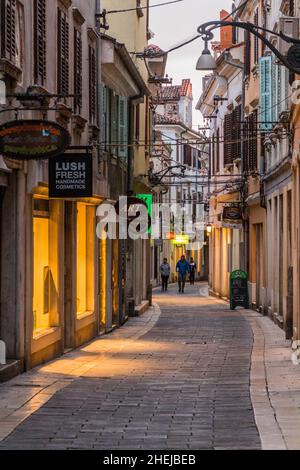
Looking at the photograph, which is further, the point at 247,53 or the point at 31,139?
the point at 247,53

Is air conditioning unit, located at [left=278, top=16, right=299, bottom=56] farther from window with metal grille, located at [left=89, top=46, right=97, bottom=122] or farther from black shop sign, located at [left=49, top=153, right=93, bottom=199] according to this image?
black shop sign, located at [left=49, top=153, right=93, bottom=199]

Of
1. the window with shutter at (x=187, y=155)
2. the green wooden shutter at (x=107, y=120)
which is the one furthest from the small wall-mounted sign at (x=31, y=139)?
the window with shutter at (x=187, y=155)

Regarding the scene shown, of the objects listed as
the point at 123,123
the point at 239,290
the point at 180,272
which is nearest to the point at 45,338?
the point at 123,123

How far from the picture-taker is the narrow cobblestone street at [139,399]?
418 inches

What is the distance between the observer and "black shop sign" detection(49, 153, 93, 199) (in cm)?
1725

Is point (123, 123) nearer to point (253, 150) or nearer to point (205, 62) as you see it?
point (253, 150)

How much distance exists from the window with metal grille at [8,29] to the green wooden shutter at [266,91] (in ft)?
39.7

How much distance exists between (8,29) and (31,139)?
77.8 inches

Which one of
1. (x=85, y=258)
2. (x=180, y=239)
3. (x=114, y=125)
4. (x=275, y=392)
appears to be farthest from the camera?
(x=180, y=239)

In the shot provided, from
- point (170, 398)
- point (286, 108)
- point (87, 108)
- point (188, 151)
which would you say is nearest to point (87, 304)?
point (87, 108)

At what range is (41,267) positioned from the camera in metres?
18.0

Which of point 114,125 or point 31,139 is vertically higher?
point 114,125

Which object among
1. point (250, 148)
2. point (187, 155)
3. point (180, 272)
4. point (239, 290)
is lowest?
point (239, 290)

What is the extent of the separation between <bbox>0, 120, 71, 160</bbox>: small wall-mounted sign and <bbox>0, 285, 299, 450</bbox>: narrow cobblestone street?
9.96 ft
